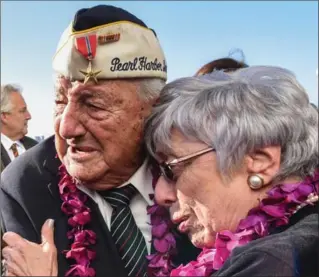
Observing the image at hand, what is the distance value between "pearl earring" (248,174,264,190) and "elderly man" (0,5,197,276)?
37cm

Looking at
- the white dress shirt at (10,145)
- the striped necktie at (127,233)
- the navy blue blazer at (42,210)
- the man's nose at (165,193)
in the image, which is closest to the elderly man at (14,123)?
the white dress shirt at (10,145)

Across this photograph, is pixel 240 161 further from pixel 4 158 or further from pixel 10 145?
pixel 10 145

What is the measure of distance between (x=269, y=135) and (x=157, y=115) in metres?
0.35

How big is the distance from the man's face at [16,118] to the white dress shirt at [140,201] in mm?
2261

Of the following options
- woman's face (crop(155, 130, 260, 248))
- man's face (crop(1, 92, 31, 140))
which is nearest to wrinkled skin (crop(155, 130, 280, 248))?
woman's face (crop(155, 130, 260, 248))

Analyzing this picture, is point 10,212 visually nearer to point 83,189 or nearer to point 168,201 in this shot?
point 83,189

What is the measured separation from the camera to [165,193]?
1568mm

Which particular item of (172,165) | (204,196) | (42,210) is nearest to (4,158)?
(42,210)

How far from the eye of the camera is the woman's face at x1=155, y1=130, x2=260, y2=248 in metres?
1.38

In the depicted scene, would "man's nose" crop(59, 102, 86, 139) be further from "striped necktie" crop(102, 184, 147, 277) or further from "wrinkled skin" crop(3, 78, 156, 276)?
"striped necktie" crop(102, 184, 147, 277)

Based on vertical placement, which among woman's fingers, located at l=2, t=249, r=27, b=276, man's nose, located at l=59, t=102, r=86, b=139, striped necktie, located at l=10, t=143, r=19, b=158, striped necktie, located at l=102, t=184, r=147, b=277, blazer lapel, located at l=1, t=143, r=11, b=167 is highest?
man's nose, located at l=59, t=102, r=86, b=139

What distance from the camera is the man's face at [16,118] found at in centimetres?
380

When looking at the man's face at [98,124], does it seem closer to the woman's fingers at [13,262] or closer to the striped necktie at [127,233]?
the striped necktie at [127,233]

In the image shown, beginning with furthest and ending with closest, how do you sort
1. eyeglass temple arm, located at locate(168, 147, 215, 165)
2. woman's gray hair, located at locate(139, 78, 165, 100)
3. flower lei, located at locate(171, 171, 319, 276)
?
1. woman's gray hair, located at locate(139, 78, 165, 100)
2. eyeglass temple arm, located at locate(168, 147, 215, 165)
3. flower lei, located at locate(171, 171, 319, 276)
